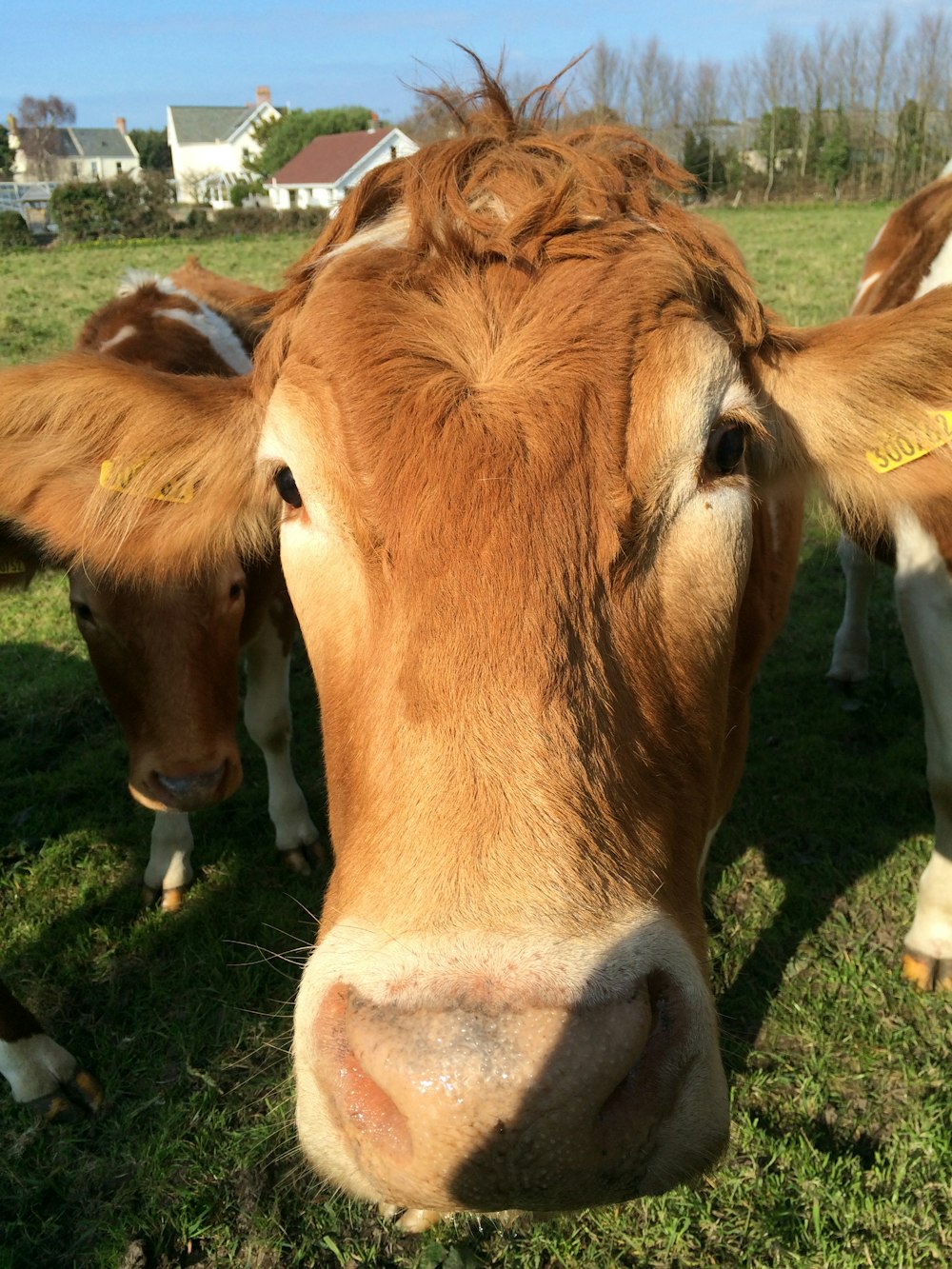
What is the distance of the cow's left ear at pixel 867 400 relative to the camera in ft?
7.80

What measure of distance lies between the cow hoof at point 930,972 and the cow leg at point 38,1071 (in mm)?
3106

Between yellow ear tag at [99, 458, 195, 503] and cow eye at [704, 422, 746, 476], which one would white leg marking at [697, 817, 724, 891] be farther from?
yellow ear tag at [99, 458, 195, 503]

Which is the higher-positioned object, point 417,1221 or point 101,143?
point 101,143

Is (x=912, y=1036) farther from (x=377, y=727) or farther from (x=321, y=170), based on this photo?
(x=321, y=170)

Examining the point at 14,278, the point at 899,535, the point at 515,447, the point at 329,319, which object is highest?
the point at 329,319

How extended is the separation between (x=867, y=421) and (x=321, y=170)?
255ft

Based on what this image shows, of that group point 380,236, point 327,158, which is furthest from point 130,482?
point 327,158

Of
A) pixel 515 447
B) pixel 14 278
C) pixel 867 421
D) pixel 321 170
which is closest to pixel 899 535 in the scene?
pixel 867 421

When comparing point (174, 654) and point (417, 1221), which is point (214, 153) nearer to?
point (174, 654)

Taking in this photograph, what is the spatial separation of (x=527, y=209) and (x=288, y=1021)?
315cm

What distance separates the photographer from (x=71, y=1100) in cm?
349

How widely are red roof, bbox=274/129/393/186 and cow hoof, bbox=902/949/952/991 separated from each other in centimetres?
7303

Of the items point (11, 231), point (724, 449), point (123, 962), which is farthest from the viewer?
point (11, 231)

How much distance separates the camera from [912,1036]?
11.9ft
